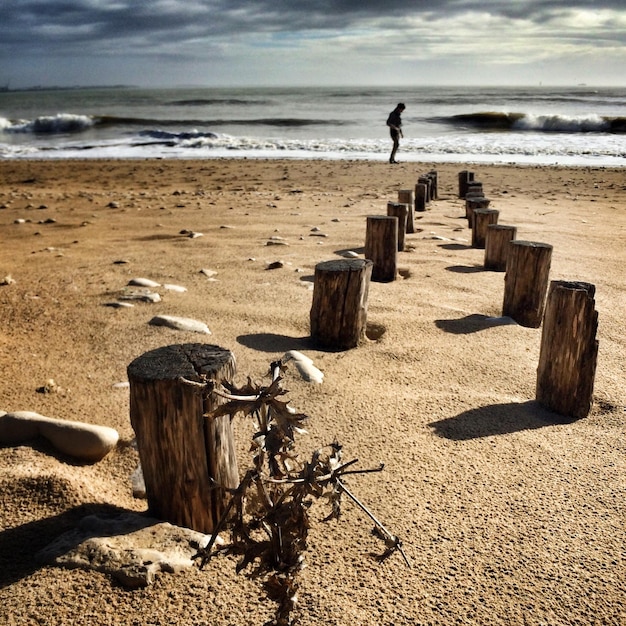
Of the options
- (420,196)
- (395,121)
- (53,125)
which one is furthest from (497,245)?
(53,125)

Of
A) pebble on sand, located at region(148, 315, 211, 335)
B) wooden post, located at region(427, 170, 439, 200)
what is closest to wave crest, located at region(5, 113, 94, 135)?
wooden post, located at region(427, 170, 439, 200)

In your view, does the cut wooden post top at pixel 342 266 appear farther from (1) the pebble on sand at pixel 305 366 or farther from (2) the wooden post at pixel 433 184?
(2) the wooden post at pixel 433 184

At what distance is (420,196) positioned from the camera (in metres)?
10.3

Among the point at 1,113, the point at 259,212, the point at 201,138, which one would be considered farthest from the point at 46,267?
the point at 1,113

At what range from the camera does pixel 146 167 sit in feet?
53.9

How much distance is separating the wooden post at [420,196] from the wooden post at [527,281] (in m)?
5.63

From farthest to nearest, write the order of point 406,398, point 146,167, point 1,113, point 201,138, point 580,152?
point 1,113
point 201,138
point 580,152
point 146,167
point 406,398

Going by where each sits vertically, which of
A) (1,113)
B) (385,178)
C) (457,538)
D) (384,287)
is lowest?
(457,538)

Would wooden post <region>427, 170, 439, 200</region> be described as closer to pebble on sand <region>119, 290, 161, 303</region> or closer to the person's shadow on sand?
pebble on sand <region>119, 290, 161, 303</region>

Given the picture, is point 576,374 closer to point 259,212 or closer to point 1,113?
point 259,212

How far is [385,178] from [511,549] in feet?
41.2

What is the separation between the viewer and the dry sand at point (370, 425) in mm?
2062

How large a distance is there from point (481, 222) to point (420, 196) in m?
3.06

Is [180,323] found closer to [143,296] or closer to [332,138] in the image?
[143,296]
